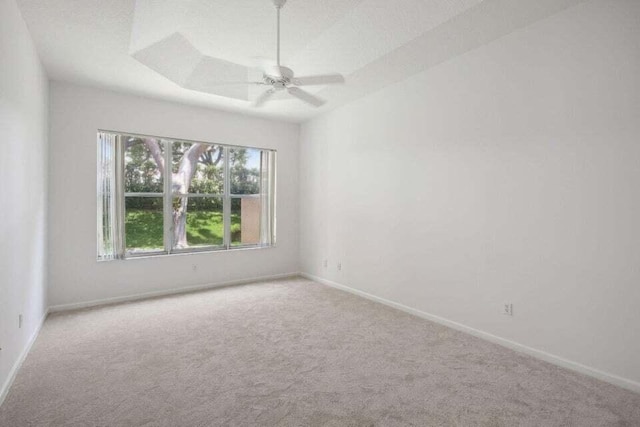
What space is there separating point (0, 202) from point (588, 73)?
165 inches

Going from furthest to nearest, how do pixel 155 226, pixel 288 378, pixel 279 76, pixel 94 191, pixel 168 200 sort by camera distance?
pixel 155 226 → pixel 168 200 → pixel 94 191 → pixel 279 76 → pixel 288 378

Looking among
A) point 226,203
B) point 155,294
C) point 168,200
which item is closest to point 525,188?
point 226,203

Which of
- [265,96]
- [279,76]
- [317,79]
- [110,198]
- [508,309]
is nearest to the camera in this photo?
[279,76]

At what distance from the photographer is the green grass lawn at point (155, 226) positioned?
498 centimetres

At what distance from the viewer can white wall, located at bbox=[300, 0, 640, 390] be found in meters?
2.31

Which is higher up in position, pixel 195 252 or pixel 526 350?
pixel 195 252

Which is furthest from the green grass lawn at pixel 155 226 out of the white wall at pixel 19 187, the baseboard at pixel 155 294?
the white wall at pixel 19 187

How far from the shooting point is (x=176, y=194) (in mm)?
4754

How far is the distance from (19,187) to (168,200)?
2133 millimetres

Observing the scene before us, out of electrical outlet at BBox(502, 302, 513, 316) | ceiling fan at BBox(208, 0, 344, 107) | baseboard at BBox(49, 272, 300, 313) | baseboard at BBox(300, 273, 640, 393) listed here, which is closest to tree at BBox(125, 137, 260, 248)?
baseboard at BBox(49, 272, 300, 313)

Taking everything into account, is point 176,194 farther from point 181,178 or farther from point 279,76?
point 279,76

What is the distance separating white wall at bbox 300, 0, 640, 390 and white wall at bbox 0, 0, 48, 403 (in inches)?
137

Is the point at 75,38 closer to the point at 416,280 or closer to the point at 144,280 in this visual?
the point at 144,280

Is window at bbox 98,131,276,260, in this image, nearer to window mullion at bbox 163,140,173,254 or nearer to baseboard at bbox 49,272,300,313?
window mullion at bbox 163,140,173,254
